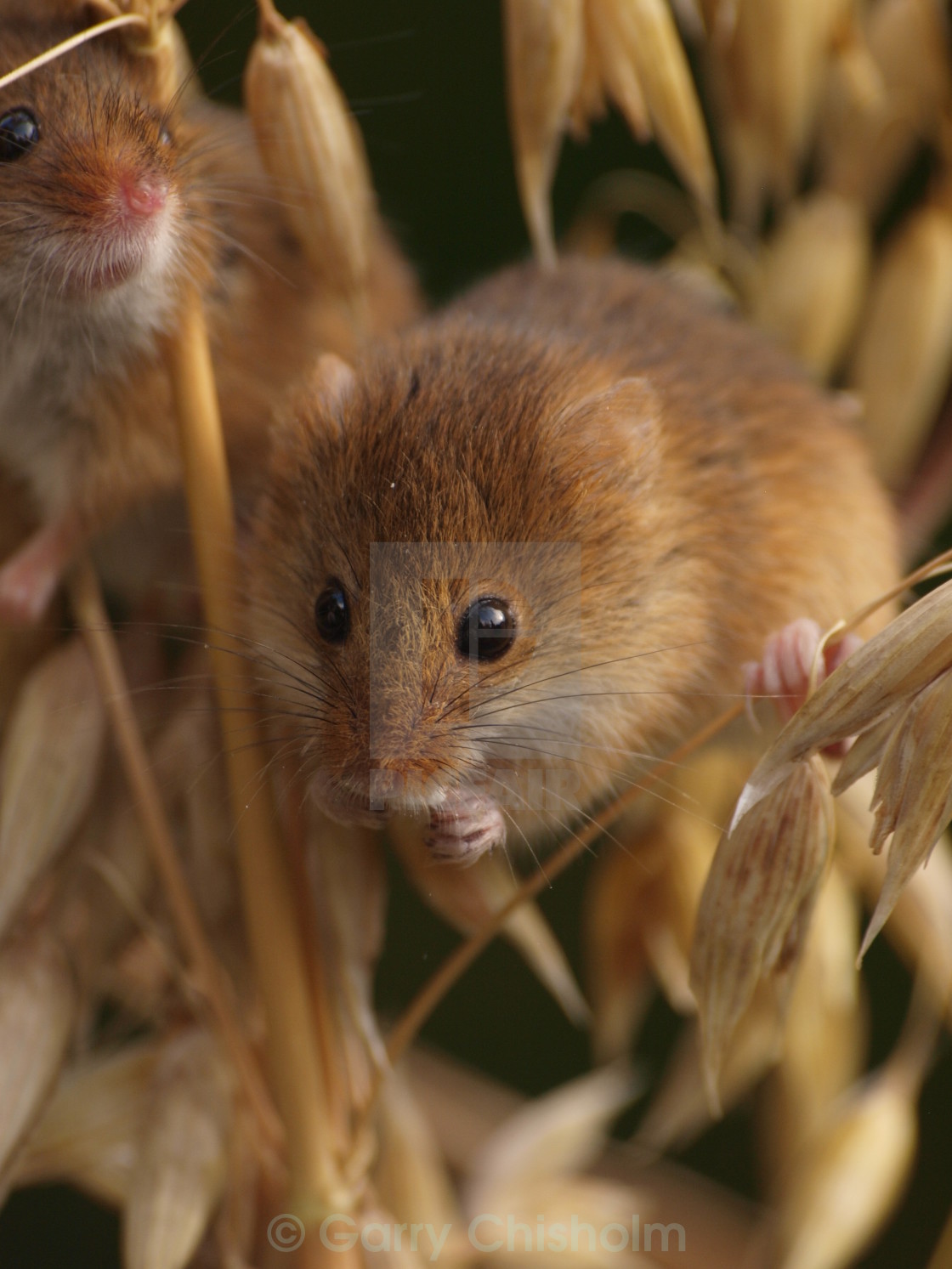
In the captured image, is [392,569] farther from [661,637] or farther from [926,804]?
[926,804]

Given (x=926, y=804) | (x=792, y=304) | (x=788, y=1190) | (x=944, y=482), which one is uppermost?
(x=792, y=304)

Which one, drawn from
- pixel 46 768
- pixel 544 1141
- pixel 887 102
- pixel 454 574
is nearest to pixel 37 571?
pixel 46 768

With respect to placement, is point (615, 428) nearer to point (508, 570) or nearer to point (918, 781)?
point (508, 570)

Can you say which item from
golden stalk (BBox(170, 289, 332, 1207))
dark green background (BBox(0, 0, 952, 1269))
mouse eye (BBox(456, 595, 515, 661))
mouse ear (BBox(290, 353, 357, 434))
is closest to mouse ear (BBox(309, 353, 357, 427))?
mouse ear (BBox(290, 353, 357, 434))

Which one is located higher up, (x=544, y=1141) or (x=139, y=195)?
(x=139, y=195)

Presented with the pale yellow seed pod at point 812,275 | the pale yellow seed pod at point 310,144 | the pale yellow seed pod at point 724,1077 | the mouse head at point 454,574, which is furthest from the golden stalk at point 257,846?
the pale yellow seed pod at point 812,275

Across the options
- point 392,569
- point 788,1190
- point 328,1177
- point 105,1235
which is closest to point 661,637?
point 392,569

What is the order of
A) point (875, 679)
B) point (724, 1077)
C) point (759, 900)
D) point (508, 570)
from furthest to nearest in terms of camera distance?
point (724, 1077) → point (508, 570) → point (759, 900) → point (875, 679)

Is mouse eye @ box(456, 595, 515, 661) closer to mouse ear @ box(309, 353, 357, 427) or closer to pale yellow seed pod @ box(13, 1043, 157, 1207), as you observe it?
mouse ear @ box(309, 353, 357, 427)
